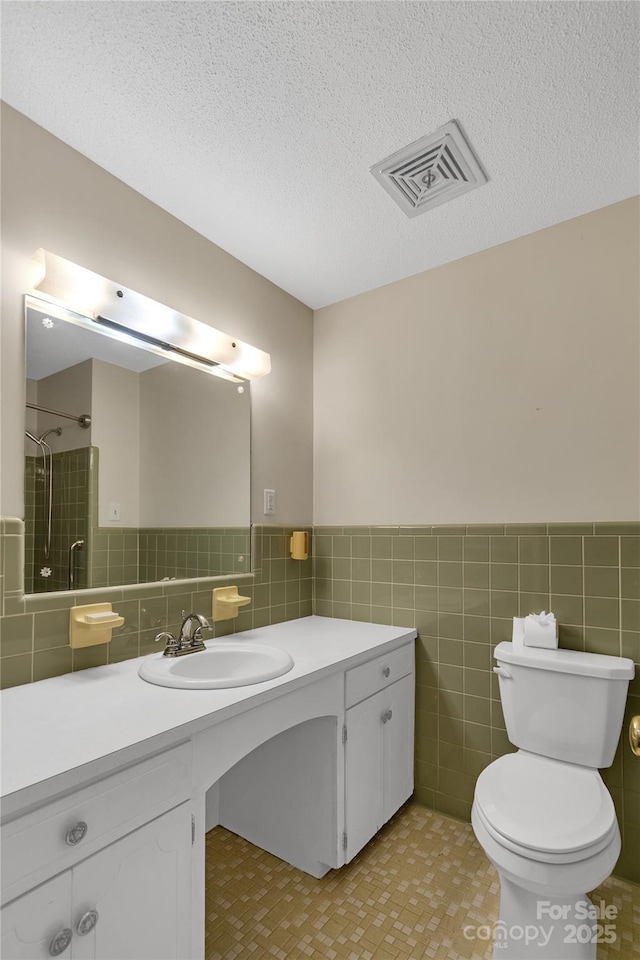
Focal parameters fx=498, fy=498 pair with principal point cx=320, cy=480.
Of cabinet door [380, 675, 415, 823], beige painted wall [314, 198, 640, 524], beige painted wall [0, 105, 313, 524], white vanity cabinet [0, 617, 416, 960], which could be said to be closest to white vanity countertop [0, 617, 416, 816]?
white vanity cabinet [0, 617, 416, 960]

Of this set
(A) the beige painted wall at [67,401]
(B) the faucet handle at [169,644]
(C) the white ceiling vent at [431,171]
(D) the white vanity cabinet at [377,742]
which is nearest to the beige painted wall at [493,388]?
(C) the white ceiling vent at [431,171]

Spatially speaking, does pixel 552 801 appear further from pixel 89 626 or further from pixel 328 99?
pixel 328 99

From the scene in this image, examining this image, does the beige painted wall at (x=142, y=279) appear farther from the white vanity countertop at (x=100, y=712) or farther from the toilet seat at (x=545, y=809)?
the toilet seat at (x=545, y=809)

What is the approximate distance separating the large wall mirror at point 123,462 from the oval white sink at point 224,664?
0.31 metres

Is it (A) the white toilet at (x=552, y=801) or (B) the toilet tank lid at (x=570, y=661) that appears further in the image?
(B) the toilet tank lid at (x=570, y=661)

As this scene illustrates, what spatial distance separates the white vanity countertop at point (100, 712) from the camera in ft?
3.04

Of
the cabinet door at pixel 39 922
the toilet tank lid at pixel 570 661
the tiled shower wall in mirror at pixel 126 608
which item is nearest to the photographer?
the cabinet door at pixel 39 922

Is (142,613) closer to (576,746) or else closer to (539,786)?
(539,786)

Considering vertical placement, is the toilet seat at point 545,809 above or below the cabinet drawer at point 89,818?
below

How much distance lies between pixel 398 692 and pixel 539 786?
0.64 metres

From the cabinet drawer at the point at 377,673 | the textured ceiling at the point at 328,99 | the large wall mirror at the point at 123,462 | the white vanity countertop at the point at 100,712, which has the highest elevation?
the textured ceiling at the point at 328,99

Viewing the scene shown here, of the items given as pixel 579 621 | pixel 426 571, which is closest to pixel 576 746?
pixel 579 621

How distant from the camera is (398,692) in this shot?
6.66 ft

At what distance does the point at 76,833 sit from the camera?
0.92m
